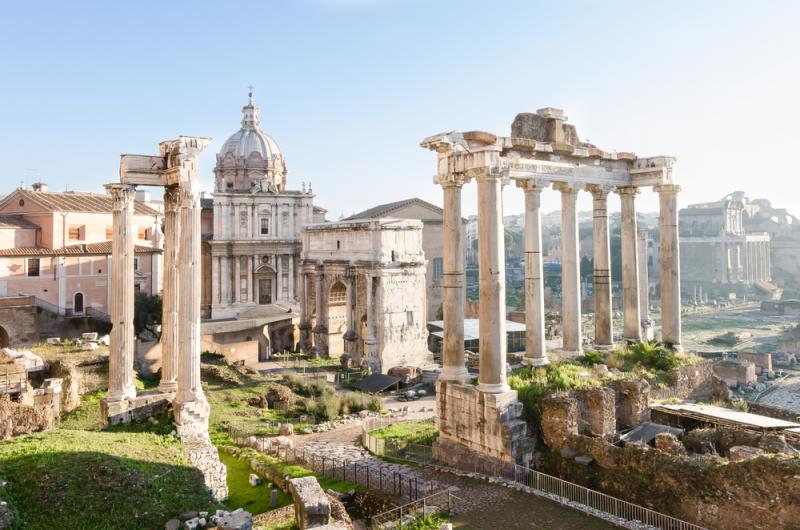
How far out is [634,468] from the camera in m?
11.4

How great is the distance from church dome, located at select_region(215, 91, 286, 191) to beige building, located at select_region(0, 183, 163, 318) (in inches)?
478

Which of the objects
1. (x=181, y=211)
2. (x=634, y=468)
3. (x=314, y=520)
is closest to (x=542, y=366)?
(x=634, y=468)

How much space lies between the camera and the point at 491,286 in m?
13.8

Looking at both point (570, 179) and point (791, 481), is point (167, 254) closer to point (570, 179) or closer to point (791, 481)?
point (570, 179)

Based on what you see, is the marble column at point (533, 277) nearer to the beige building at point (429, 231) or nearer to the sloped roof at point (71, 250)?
the sloped roof at point (71, 250)

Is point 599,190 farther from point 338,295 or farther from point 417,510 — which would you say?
point 338,295

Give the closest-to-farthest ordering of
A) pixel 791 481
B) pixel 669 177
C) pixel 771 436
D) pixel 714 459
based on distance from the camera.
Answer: pixel 791 481
pixel 714 459
pixel 771 436
pixel 669 177

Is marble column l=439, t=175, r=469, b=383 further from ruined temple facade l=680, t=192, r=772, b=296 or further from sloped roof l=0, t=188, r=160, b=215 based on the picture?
ruined temple facade l=680, t=192, r=772, b=296

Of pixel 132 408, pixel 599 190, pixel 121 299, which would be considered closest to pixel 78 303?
pixel 121 299

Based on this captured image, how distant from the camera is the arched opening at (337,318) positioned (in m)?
37.3

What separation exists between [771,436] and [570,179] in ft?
25.6

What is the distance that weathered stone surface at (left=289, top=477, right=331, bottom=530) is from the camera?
10.2 m

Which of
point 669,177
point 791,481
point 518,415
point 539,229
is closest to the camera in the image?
point 791,481

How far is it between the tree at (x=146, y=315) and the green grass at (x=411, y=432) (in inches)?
711
